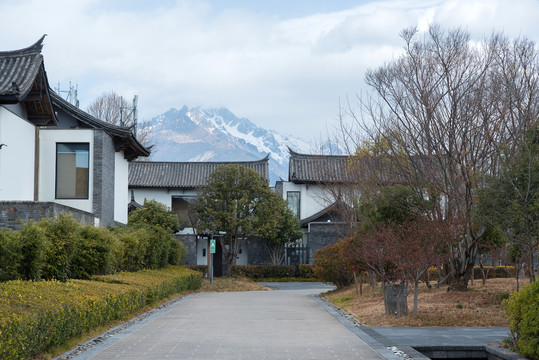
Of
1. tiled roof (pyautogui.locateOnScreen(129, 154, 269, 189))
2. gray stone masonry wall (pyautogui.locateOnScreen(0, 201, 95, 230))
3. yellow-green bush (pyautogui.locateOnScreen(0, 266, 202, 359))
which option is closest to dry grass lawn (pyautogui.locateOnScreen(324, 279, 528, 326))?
yellow-green bush (pyautogui.locateOnScreen(0, 266, 202, 359))

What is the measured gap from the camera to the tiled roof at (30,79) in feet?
63.6

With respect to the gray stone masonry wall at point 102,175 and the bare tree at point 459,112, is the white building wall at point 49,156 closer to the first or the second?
the gray stone masonry wall at point 102,175

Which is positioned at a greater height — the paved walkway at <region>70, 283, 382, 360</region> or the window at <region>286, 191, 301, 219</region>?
the window at <region>286, 191, 301, 219</region>

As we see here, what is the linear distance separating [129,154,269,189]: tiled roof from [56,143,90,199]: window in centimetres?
2007

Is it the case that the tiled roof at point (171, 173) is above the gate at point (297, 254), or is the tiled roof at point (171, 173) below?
above

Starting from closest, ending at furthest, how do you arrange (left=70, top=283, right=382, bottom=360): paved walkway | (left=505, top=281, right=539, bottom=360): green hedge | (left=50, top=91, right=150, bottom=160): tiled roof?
(left=505, top=281, right=539, bottom=360): green hedge, (left=70, top=283, right=382, bottom=360): paved walkway, (left=50, top=91, right=150, bottom=160): tiled roof

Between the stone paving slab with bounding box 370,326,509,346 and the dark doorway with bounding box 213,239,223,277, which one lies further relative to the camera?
the dark doorway with bounding box 213,239,223,277

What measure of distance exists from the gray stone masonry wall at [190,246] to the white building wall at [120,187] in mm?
11005

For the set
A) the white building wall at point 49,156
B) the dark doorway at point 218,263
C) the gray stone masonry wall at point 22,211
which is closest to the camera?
the gray stone masonry wall at point 22,211

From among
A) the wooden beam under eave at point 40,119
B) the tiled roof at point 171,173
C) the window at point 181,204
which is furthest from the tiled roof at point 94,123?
the window at point 181,204

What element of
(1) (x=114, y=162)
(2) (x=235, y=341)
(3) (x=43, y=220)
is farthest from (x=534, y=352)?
(1) (x=114, y=162)

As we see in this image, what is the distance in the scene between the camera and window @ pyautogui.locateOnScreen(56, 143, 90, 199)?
77.4ft

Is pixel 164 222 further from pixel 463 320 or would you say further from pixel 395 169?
pixel 463 320

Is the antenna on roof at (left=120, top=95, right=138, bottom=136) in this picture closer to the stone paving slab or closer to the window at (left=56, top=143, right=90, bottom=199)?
the window at (left=56, top=143, right=90, bottom=199)
